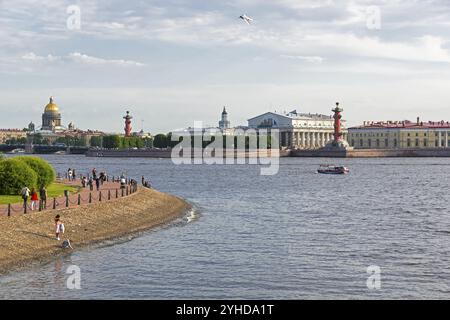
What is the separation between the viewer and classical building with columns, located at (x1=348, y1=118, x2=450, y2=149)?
556 feet

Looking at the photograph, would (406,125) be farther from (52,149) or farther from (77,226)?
(77,226)

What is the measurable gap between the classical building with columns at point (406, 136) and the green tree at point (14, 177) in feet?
459

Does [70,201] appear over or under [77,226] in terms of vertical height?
over

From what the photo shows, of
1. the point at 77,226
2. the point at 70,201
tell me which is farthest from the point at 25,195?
the point at 70,201

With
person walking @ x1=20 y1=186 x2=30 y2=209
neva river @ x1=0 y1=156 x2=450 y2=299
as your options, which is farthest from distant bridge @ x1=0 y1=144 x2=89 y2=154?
person walking @ x1=20 y1=186 x2=30 y2=209

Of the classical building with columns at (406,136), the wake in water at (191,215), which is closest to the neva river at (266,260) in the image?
the wake in water at (191,215)

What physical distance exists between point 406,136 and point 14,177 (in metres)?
144

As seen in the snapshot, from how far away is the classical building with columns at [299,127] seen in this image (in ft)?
566

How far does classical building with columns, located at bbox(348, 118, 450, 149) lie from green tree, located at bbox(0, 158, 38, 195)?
459ft

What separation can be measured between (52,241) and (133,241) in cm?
338

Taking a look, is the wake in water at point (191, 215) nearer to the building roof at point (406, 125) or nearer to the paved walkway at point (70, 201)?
the paved walkway at point (70, 201)

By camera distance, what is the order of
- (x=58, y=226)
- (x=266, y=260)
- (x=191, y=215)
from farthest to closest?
1. (x=191, y=215)
2. (x=58, y=226)
3. (x=266, y=260)

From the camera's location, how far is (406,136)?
169250mm

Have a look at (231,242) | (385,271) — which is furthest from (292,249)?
(385,271)
